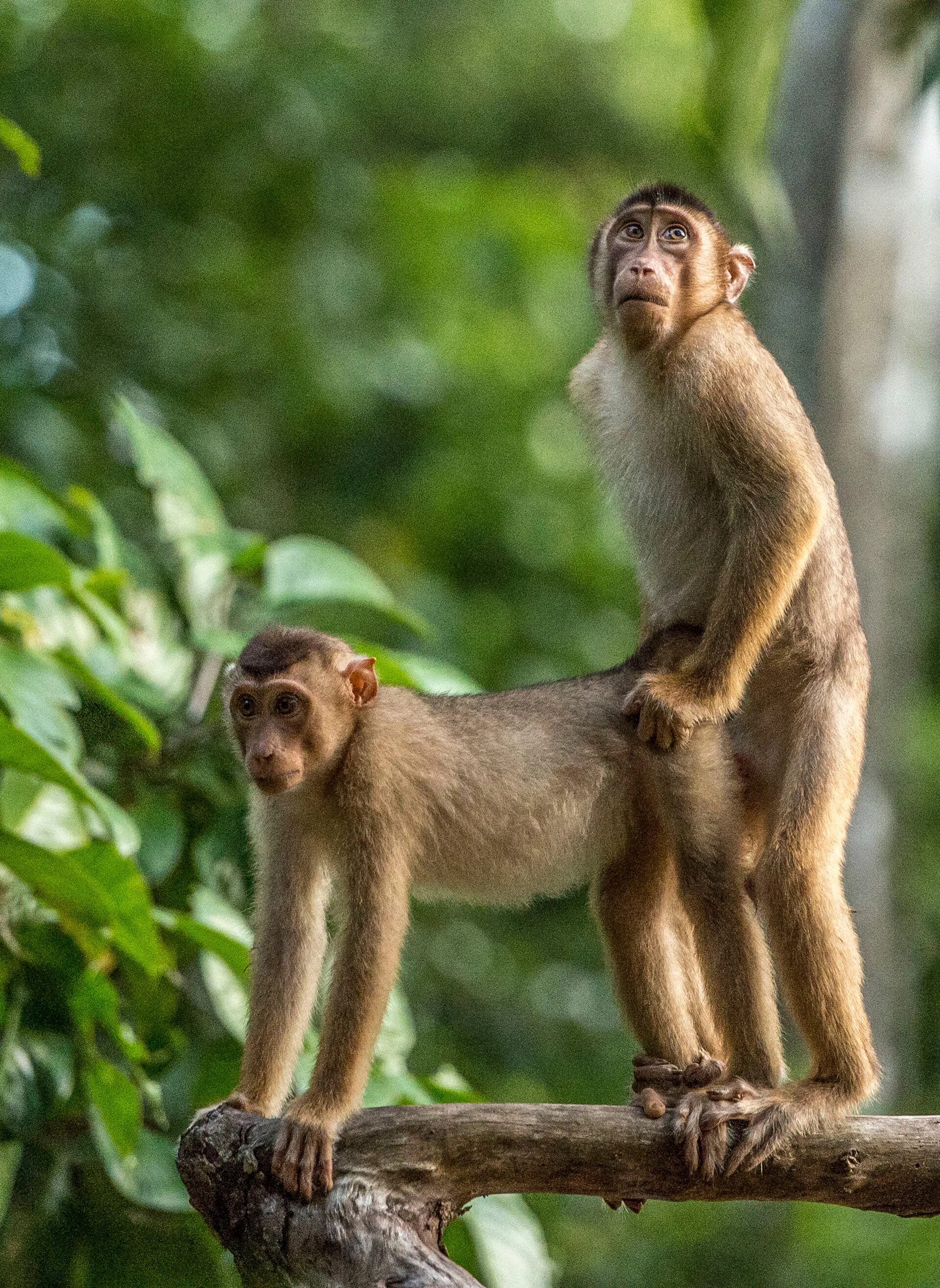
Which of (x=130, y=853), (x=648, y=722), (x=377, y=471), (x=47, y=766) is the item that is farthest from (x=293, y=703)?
(x=377, y=471)

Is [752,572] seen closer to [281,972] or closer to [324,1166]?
[281,972]

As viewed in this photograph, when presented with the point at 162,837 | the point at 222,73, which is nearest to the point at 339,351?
the point at 222,73

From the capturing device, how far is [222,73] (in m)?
13.5

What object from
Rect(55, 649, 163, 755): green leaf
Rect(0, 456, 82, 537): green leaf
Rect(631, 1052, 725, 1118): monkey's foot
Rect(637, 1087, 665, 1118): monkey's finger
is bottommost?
Rect(637, 1087, 665, 1118): monkey's finger

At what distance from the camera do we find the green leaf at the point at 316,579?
6141 millimetres

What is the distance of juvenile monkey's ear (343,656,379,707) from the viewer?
4738 millimetres

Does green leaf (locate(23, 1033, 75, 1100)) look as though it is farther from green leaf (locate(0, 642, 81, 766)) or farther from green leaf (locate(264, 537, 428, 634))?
green leaf (locate(264, 537, 428, 634))

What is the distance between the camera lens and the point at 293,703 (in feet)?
15.0

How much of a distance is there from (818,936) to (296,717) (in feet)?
5.48

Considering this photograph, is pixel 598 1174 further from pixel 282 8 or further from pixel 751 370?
pixel 282 8

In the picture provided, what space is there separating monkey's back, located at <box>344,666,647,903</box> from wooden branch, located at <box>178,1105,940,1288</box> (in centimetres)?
91

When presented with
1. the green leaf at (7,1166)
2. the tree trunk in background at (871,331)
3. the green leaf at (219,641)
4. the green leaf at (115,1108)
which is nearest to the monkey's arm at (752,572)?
the green leaf at (219,641)

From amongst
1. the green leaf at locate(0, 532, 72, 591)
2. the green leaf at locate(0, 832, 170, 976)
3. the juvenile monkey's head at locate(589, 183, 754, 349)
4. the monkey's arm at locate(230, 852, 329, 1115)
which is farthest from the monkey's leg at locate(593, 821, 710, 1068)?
the green leaf at locate(0, 532, 72, 591)

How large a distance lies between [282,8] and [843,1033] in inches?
570
